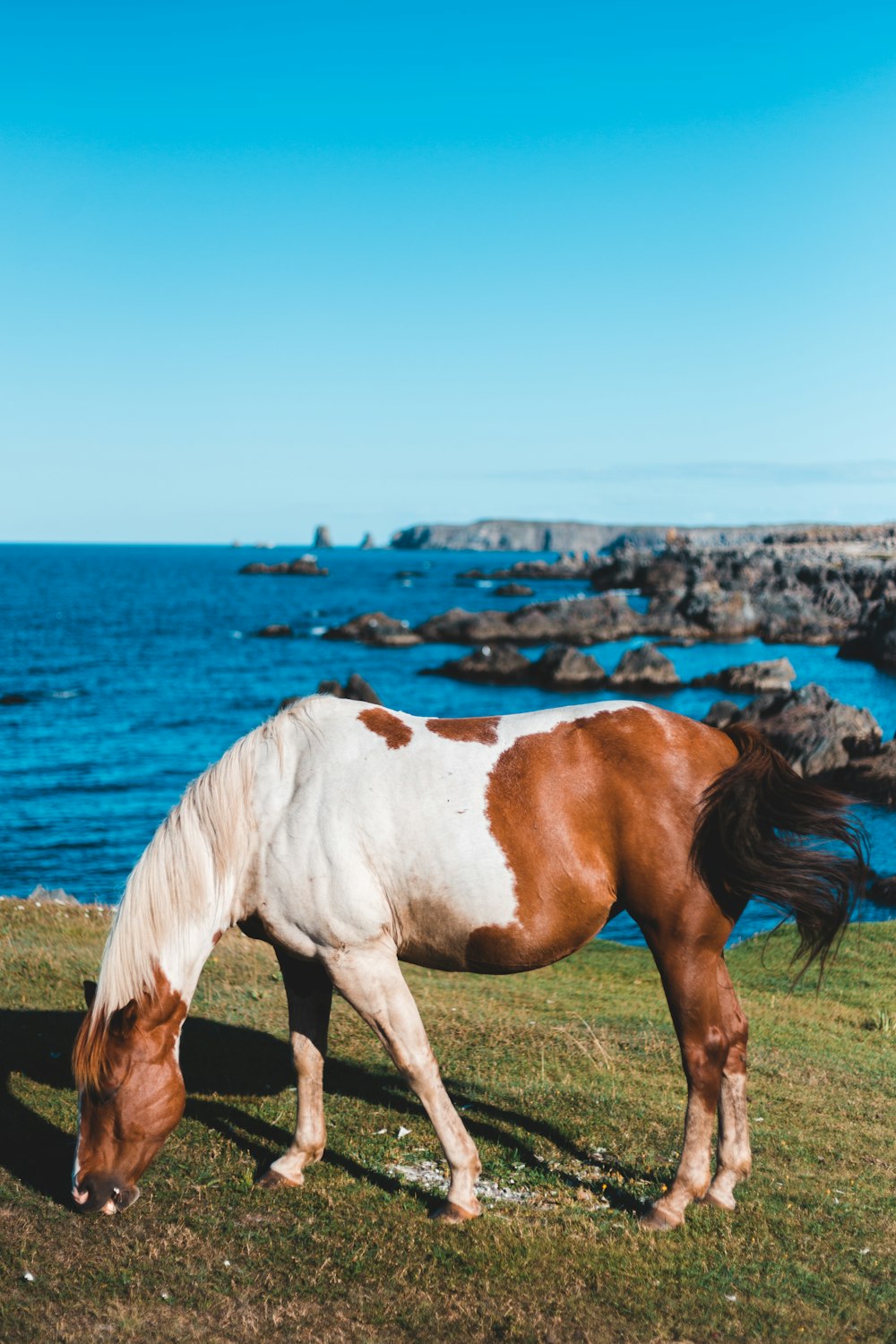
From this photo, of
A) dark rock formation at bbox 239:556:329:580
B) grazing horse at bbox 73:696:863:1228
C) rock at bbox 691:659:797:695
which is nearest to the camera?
grazing horse at bbox 73:696:863:1228

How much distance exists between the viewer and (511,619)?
7512cm

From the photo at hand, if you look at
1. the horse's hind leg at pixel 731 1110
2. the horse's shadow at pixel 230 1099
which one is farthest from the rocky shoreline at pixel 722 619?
the horse's hind leg at pixel 731 1110

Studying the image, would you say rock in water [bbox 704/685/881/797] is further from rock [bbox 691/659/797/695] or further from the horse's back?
the horse's back

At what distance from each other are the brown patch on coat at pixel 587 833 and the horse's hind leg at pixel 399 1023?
0.44 m

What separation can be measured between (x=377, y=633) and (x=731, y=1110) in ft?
221

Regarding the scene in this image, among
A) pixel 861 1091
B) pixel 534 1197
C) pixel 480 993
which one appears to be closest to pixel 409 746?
pixel 534 1197

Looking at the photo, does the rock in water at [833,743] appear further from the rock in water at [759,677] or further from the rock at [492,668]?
the rock at [492,668]

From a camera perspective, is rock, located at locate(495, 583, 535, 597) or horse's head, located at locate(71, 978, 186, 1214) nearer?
horse's head, located at locate(71, 978, 186, 1214)

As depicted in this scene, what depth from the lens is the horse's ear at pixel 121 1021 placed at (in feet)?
16.9

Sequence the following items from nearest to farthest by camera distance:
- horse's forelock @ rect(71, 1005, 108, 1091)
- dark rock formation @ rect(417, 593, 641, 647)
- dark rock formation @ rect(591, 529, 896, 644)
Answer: horse's forelock @ rect(71, 1005, 108, 1091) → dark rock formation @ rect(417, 593, 641, 647) → dark rock formation @ rect(591, 529, 896, 644)

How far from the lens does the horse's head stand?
16.9ft

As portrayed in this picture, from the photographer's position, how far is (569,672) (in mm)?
52594

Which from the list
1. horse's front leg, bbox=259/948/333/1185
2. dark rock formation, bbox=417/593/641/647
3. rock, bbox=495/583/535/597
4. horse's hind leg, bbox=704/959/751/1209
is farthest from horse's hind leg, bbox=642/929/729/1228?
rock, bbox=495/583/535/597

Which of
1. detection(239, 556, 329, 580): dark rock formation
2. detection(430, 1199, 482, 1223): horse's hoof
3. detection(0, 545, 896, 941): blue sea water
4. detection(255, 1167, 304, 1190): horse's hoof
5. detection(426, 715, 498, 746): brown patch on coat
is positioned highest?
detection(239, 556, 329, 580): dark rock formation
